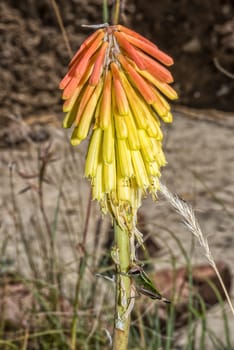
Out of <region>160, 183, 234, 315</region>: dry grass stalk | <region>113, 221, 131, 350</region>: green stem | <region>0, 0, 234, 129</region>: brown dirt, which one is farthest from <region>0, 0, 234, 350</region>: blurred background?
<region>113, 221, 131, 350</region>: green stem

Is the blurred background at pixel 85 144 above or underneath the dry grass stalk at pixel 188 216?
underneath

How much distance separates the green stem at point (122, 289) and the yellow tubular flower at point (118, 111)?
0.02 m

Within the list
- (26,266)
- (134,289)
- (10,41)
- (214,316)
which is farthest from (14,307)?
(10,41)

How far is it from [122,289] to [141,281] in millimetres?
36

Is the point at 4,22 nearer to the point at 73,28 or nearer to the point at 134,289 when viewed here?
the point at 73,28

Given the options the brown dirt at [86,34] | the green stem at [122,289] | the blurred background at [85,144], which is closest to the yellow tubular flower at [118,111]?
the green stem at [122,289]

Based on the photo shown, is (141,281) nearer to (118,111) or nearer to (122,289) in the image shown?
(122,289)

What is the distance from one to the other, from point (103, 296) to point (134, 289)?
1408 millimetres

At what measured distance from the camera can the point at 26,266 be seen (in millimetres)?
3080

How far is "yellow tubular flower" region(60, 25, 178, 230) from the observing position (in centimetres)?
124

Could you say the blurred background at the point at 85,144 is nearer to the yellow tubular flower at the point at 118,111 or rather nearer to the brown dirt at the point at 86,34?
the brown dirt at the point at 86,34

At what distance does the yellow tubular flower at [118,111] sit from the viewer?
124 centimetres

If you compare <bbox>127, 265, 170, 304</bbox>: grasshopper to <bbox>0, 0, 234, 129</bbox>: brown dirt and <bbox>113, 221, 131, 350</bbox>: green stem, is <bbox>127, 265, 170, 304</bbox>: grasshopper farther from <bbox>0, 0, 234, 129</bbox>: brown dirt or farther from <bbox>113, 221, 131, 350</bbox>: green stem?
<bbox>0, 0, 234, 129</bbox>: brown dirt

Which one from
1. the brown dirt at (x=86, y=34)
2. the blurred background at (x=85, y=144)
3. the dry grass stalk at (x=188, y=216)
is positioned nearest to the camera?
the dry grass stalk at (x=188, y=216)
